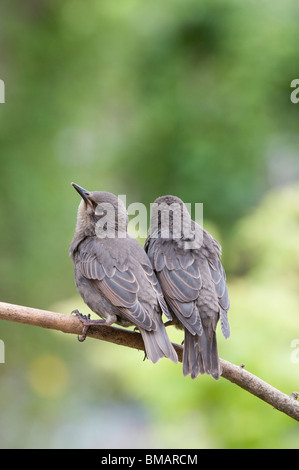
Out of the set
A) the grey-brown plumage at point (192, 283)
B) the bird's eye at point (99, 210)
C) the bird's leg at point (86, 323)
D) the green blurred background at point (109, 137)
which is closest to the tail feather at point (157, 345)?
the grey-brown plumage at point (192, 283)

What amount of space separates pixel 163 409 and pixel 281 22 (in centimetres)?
551

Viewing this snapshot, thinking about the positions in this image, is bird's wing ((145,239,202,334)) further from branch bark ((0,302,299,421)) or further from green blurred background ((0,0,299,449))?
green blurred background ((0,0,299,449))

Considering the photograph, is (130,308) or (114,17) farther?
(114,17)

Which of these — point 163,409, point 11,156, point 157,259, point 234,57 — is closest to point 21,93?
point 11,156

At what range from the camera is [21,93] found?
32.2 ft

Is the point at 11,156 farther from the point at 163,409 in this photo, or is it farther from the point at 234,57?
the point at 163,409

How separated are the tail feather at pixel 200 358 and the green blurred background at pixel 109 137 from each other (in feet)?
12.1

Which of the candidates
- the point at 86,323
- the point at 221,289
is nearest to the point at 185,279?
the point at 221,289

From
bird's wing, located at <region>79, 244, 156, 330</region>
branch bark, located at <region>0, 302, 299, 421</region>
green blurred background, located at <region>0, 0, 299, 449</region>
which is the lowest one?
branch bark, located at <region>0, 302, 299, 421</region>

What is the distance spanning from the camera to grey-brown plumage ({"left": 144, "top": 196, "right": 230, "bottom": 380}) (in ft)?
11.2

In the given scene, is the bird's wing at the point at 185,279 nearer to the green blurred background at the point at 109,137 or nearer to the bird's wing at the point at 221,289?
the bird's wing at the point at 221,289

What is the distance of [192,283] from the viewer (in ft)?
12.0

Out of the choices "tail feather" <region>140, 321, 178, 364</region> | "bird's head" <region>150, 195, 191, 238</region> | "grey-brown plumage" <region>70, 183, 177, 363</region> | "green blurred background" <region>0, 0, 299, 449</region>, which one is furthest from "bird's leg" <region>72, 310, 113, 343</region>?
"green blurred background" <region>0, 0, 299, 449</region>

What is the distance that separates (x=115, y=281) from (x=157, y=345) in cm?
52
